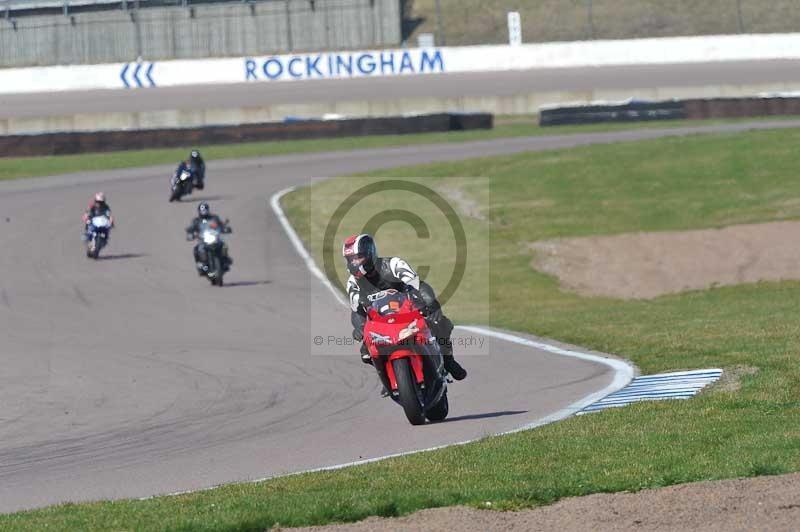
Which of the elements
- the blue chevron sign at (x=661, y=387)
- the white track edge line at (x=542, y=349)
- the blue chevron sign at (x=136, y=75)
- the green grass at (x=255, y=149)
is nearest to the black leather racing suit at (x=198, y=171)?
the green grass at (x=255, y=149)

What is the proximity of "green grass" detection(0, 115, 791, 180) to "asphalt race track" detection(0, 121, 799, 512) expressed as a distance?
1340cm

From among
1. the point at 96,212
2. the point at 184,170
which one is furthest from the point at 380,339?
the point at 184,170

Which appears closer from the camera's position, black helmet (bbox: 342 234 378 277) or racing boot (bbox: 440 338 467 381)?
black helmet (bbox: 342 234 378 277)

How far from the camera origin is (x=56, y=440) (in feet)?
36.8

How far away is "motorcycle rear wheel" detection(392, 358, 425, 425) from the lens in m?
10.8

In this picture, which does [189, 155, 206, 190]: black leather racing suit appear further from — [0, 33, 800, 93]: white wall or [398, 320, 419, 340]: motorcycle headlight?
[0, 33, 800, 93]: white wall


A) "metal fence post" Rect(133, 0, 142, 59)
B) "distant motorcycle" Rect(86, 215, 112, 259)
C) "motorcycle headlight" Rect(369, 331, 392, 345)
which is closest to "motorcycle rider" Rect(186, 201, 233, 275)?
"distant motorcycle" Rect(86, 215, 112, 259)

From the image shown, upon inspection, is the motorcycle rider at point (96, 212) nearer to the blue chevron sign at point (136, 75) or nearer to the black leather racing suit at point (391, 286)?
the black leather racing suit at point (391, 286)

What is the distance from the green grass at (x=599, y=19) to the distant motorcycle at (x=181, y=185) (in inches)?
1179

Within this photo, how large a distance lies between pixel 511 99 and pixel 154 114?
14.3 metres

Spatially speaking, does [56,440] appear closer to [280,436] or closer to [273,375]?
[280,436]

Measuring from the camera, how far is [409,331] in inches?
422

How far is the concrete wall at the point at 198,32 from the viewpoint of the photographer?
59875 millimetres

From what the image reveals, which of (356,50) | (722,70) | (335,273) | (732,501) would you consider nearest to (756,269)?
(335,273)
